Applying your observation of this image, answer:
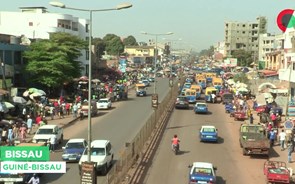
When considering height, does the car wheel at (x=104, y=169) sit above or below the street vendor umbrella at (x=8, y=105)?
below

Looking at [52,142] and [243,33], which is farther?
[243,33]

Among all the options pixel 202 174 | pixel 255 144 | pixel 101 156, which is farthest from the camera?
pixel 255 144

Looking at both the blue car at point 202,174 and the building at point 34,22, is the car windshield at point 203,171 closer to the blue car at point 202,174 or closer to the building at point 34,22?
the blue car at point 202,174

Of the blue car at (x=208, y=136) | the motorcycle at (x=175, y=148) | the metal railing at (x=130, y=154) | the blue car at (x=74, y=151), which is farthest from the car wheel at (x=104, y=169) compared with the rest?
the blue car at (x=208, y=136)

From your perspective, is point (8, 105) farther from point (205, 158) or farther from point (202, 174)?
point (202, 174)

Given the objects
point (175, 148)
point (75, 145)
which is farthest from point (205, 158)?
point (75, 145)

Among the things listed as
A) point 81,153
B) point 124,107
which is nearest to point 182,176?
point 81,153

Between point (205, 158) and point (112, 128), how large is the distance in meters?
12.5

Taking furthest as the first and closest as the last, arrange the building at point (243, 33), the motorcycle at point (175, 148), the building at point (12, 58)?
the building at point (243, 33) → the building at point (12, 58) → the motorcycle at point (175, 148)

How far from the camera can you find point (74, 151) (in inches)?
1000

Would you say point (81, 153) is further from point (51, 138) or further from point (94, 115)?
point (94, 115)

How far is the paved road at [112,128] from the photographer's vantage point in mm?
22828

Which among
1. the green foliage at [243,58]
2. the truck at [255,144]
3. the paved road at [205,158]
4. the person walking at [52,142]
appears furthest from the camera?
the green foliage at [243,58]

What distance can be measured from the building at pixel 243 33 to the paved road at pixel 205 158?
149465 millimetres
